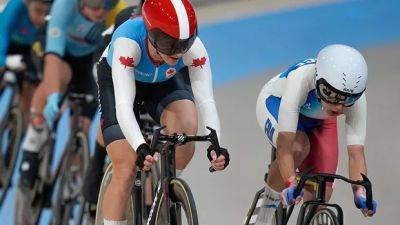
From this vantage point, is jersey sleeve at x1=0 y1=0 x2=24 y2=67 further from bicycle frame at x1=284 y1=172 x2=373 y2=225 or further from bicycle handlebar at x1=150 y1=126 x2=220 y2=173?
bicycle frame at x1=284 y1=172 x2=373 y2=225

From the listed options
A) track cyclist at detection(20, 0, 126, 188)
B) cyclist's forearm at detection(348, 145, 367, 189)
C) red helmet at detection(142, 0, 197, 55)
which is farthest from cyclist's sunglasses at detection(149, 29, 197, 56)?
track cyclist at detection(20, 0, 126, 188)

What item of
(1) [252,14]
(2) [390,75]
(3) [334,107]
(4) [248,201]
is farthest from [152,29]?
(1) [252,14]

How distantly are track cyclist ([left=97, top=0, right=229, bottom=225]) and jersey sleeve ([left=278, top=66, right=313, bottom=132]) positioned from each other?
0.30 m

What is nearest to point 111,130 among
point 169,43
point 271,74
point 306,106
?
point 169,43

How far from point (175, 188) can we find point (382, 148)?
2936 millimetres

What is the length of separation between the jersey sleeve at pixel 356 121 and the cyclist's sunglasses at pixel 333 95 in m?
0.16

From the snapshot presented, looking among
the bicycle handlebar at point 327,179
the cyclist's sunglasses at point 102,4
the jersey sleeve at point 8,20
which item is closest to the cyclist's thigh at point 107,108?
the bicycle handlebar at point 327,179

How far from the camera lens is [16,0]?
22.9 feet

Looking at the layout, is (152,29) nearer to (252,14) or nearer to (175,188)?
(175,188)

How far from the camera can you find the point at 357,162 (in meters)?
4.80

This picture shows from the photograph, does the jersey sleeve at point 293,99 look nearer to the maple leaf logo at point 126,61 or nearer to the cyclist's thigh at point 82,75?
the maple leaf logo at point 126,61

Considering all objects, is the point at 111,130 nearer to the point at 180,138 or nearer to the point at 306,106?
the point at 180,138

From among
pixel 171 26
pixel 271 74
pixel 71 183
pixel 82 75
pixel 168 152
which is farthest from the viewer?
pixel 271 74

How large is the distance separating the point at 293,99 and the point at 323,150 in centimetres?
42
